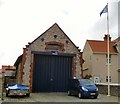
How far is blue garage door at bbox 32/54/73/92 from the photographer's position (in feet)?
100

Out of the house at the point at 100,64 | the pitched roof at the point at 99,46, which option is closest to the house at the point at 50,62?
the house at the point at 100,64

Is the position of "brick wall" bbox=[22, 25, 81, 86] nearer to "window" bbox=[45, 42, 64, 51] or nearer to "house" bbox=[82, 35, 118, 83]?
"window" bbox=[45, 42, 64, 51]

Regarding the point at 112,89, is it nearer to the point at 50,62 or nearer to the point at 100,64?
the point at 50,62

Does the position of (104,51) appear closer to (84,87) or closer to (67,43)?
(67,43)

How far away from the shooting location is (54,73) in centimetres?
3097

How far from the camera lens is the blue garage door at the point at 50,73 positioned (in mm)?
30541

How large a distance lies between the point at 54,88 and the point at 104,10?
9809 millimetres

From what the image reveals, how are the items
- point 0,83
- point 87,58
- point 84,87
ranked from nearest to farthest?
point 0,83 → point 84,87 → point 87,58

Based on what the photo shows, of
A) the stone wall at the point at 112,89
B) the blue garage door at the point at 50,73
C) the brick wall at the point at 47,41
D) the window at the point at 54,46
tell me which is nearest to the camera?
the stone wall at the point at 112,89

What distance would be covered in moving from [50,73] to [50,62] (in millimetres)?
1184

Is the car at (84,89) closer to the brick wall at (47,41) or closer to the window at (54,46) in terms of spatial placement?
the brick wall at (47,41)

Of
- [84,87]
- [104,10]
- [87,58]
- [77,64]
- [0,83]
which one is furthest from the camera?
[87,58]

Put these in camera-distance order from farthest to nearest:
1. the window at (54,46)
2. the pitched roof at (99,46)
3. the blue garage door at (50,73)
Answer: the pitched roof at (99,46), the window at (54,46), the blue garage door at (50,73)

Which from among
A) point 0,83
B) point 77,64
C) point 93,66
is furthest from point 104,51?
point 0,83
